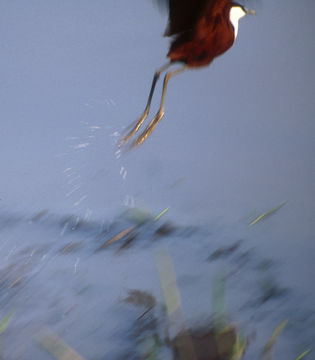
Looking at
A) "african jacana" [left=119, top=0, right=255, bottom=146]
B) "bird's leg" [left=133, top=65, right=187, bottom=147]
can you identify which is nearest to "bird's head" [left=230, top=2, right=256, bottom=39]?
"african jacana" [left=119, top=0, right=255, bottom=146]

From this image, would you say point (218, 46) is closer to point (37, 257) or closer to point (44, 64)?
point (44, 64)

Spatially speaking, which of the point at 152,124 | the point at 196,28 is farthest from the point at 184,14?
the point at 152,124

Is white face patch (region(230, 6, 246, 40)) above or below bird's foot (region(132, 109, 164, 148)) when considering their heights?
above

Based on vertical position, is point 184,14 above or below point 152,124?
above

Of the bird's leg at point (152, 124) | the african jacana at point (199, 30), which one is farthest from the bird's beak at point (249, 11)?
the bird's leg at point (152, 124)

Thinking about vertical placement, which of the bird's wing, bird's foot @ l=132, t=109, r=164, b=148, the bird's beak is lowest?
bird's foot @ l=132, t=109, r=164, b=148

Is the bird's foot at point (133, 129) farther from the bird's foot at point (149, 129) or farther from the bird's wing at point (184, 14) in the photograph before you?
the bird's wing at point (184, 14)

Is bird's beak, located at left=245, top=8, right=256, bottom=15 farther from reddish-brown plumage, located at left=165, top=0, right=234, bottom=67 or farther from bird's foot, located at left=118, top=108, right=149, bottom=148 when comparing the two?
bird's foot, located at left=118, top=108, right=149, bottom=148

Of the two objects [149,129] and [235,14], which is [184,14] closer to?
[235,14]
